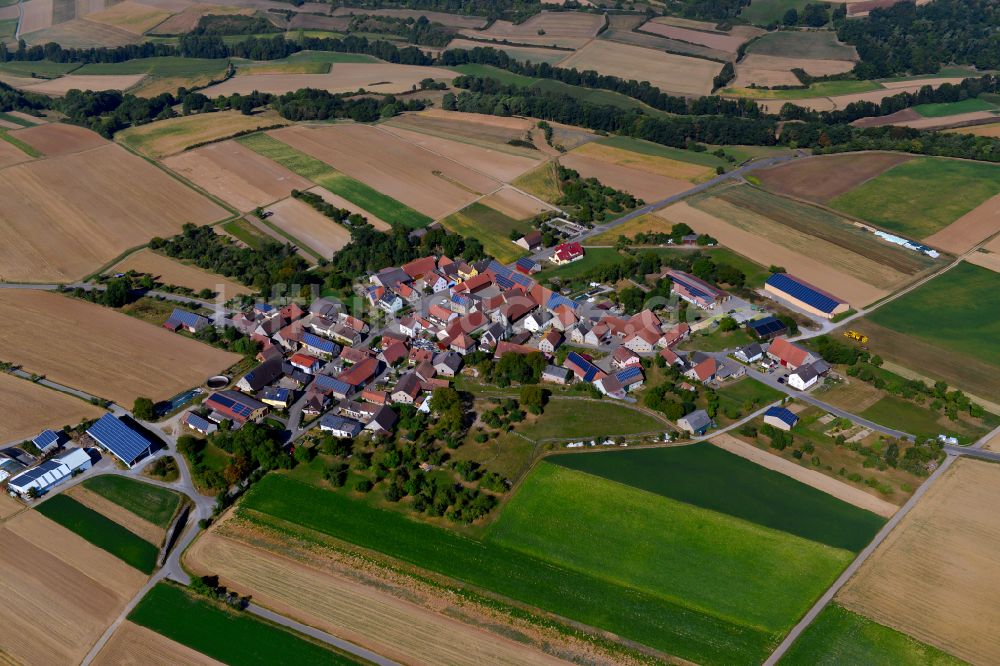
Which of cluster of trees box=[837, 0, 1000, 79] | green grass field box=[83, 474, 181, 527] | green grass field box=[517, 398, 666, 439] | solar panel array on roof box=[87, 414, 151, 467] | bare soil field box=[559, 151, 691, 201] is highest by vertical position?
cluster of trees box=[837, 0, 1000, 79]

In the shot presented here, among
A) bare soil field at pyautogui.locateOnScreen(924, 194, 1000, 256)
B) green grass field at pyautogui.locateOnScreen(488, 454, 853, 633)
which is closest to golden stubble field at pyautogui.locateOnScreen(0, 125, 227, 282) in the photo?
green grass field at pyautogui.locateOnScreen(488, 454, 853, 633)

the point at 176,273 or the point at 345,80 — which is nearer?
the point at 176,273

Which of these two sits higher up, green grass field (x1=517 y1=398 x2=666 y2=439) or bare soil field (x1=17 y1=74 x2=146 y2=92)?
bare soil field (x1=17 y1=74 x2=146 y2=92)

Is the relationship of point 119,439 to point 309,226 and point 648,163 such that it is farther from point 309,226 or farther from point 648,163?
point 648,163

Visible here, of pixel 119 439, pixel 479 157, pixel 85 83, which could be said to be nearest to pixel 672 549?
pixel 119 439

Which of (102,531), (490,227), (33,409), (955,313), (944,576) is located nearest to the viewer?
(944,576)

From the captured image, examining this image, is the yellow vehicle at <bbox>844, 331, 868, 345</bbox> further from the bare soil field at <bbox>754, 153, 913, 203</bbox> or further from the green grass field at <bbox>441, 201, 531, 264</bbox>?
the green grass field at <bbox>441, 201, 531, 264</bbox>

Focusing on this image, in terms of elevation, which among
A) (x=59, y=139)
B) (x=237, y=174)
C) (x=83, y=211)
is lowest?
(x=83, y=211)
